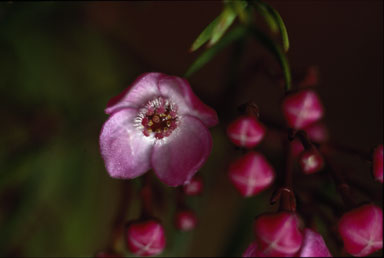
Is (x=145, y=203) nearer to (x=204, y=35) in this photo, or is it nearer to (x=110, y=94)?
(x=204, y=35)

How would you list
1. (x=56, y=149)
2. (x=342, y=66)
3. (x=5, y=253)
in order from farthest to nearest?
(x=342, y=66), (x=56, y=149), (x=5, y=253)

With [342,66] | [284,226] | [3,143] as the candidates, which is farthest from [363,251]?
[3,143]

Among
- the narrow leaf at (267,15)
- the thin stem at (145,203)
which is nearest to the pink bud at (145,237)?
the thin stem at (145,203)

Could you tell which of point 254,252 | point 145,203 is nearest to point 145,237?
point 145,203

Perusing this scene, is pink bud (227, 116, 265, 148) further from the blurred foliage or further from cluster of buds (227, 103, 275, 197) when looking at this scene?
the blurred foliage

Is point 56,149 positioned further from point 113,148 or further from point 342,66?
point 342,66

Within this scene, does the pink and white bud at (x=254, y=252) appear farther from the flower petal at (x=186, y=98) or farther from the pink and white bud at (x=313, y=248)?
the flower petal at (x=186, y=98)

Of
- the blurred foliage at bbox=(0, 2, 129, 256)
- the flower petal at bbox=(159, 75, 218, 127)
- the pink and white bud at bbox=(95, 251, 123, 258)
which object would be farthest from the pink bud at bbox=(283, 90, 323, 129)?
the blurred foliage at bbox=(0, 2, 129, 256)
